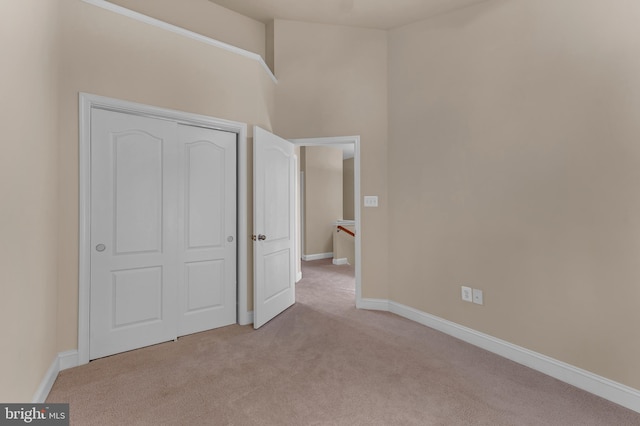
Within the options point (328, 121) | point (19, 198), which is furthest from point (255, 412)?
point (328, 121)

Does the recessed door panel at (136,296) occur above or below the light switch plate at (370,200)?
below

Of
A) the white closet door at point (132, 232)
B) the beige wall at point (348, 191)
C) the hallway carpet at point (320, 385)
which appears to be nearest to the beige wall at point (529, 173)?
the hallway carpet at point (320, 385)

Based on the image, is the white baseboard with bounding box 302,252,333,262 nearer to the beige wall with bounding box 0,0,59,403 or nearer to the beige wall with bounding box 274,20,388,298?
the beige wall with bounding box 274,20,388,298

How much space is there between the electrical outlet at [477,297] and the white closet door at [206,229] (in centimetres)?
232

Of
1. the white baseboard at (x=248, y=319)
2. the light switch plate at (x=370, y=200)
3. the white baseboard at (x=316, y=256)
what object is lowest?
the white baseboard at (x=248, y=319)

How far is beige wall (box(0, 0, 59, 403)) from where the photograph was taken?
→ 4.58ft

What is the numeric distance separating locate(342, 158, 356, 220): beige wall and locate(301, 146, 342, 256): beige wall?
1487 mm

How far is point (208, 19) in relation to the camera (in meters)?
3.41

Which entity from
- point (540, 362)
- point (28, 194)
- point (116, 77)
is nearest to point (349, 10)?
point (116, 77)

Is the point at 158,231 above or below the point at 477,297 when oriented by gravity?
above

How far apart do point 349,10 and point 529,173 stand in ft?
8.06

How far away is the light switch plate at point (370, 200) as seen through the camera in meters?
3.55

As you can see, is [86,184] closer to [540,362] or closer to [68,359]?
[68,359]

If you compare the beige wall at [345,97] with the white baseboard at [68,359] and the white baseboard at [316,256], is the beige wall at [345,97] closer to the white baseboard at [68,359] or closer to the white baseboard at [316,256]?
the white baseboard at [68,359]
